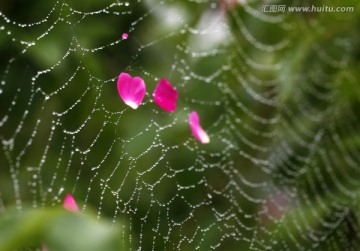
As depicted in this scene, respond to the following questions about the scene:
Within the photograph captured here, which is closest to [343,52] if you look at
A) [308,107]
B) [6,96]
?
[308,107]

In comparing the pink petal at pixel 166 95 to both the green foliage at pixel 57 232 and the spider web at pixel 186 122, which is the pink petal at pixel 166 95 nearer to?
the spider web at pixel 186 122

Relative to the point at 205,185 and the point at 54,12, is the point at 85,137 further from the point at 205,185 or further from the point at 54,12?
the point at 205,185

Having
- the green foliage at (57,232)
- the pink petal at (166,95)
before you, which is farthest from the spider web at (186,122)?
the green foliage at (57,232)

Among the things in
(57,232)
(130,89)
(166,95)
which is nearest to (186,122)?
(166,95)

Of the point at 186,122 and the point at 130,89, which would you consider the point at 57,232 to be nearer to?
the point at 130,89

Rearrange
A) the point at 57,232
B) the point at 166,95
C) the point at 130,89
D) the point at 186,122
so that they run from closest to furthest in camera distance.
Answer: the point at 57,232 < the point at 130,89 < the point at 166,95 < the point at 186,122

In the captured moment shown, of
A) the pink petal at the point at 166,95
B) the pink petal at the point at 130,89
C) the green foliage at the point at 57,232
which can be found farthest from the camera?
the pink petal at the point at 166,95

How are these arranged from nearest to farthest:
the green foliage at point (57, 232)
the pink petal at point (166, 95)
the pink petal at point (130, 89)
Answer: the green foliage at point (57, 232) < the pink petal at point (130, 89) < the pink petal at point (166, 95)
